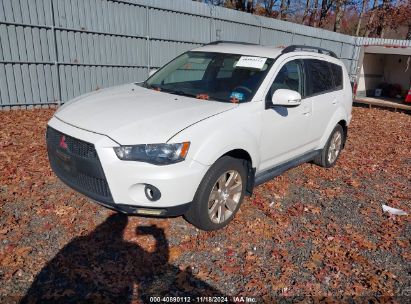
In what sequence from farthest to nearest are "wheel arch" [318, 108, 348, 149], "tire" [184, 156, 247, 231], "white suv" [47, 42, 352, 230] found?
"wheel arch" [318, 108, 348, 149], "tire" [184, 156, 247, 231], "white suv" [47, 42, 352, 230]

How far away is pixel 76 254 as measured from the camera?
3.08m

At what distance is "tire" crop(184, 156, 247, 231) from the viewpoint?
3184 mm

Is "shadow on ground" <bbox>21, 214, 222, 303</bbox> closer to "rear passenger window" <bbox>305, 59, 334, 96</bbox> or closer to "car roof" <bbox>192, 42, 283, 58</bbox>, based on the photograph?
"car roof" <bbox>192, 42, 283, 58</bbox>

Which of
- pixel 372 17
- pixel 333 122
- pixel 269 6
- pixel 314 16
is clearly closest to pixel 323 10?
pixel 314 16

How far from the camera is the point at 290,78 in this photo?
14.1ft

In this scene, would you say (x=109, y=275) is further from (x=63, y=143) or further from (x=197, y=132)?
(x=197, y=132)

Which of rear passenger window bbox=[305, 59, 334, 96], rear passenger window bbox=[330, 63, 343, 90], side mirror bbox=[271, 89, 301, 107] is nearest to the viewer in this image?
side mirror bbox=[271, 89, 301, 107]

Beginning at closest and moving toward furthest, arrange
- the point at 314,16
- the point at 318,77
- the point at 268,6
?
the point at 318,77, the point at 268,6, the point at 314,16

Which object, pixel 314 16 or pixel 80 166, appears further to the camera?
pixel 314 16

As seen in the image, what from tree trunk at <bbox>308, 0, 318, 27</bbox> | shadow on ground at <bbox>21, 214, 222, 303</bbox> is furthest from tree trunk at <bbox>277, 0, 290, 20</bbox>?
shadow on ground at <bbox>21, 214, 222, 303</bbox>

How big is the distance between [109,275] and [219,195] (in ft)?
4.11

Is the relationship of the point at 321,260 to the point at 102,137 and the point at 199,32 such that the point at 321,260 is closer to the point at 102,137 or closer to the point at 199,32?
the point at 102,137

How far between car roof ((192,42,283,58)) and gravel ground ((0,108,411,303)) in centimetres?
178

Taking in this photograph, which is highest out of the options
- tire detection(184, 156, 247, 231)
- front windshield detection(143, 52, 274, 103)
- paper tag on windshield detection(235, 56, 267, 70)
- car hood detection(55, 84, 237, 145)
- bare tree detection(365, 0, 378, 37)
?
bare tree detection(365, 0, 378, 37)
